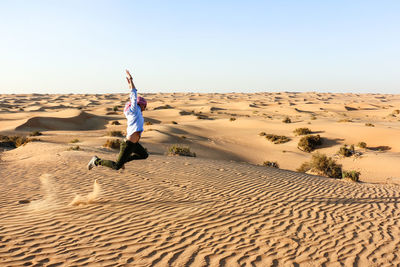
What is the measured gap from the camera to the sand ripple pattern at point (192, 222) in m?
4.37

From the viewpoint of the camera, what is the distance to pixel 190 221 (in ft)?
18.6

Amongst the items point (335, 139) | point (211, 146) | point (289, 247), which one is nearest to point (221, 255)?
point (289, 247)

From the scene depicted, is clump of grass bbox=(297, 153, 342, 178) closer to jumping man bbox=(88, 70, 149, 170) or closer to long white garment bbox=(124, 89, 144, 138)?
jumping man bbox=(88, 70, 149, 170)

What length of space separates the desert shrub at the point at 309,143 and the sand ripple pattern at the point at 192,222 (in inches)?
468

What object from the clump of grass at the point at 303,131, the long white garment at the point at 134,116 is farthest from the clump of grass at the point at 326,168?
the clump of grass at the point at 303,131

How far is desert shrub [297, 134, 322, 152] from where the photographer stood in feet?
70.4

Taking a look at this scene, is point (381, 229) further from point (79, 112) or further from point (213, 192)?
point (79, 112)

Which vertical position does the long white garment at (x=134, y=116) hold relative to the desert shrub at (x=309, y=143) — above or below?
above

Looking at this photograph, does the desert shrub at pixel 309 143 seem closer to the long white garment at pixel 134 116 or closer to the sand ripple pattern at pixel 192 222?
the sand ripple pattern at pixel 192 222

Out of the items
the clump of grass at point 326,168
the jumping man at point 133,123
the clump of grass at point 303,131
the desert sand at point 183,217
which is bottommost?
the clump of grass at point 326,168

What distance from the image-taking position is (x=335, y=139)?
23203 mm

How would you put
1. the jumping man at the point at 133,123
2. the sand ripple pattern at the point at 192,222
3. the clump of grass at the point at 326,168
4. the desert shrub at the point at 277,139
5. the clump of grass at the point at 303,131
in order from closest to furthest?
the sand ripple pattern at the point at 192,222
the jumping man at the point at 133,123
the clump of grass at the point at 326,168
the desert shrub at the point at 277,139
the clump of grass at the point at 303,131

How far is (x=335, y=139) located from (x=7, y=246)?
2284cm

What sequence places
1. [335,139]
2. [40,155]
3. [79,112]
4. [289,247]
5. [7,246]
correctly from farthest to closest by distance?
1. [79,112]
2. [335,139]
3. [40,155]
4. [289,247]
5. [7,246]
